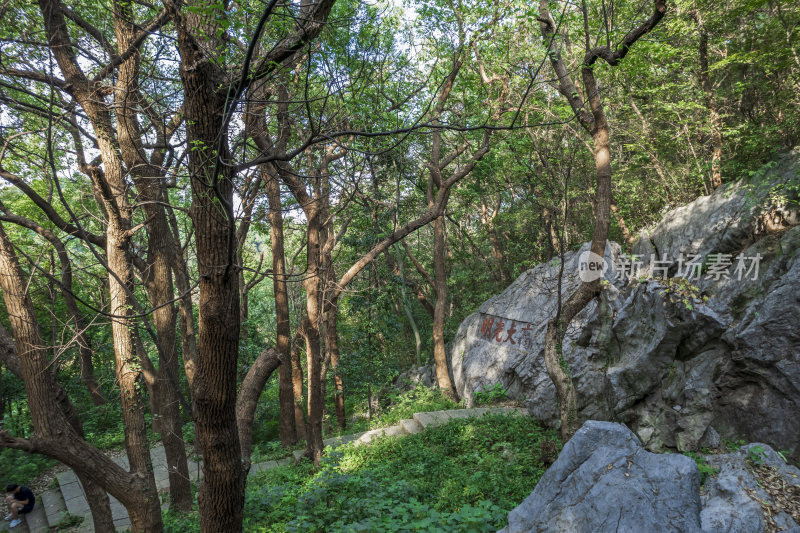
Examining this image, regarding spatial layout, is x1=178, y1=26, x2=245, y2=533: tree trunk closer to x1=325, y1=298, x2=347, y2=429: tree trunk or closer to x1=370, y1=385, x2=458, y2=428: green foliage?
x1=370, y1=385, x2=458, y2=428: green foliage

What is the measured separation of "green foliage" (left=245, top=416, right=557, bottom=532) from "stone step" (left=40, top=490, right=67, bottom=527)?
4.63m

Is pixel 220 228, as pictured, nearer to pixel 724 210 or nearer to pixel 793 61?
pixel 724 210

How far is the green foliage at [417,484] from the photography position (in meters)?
4.04

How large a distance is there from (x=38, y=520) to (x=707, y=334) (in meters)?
13.2

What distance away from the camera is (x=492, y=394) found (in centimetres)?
1014

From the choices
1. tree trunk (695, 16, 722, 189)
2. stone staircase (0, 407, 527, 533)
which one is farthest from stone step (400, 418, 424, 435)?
tree trunk (695, 16, 722, 189)

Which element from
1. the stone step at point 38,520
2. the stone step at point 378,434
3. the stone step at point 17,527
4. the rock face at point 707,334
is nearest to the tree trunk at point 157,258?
the stone step at point 378,434

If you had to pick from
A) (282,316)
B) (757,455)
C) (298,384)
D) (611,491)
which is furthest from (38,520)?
(757,455)

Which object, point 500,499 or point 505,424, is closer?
point 500,499

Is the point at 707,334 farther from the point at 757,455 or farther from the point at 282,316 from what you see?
the point at 282,316

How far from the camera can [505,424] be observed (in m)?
7.85

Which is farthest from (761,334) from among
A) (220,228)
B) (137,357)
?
(137,357)

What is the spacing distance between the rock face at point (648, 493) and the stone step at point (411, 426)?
16.8ft

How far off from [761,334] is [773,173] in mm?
3367
